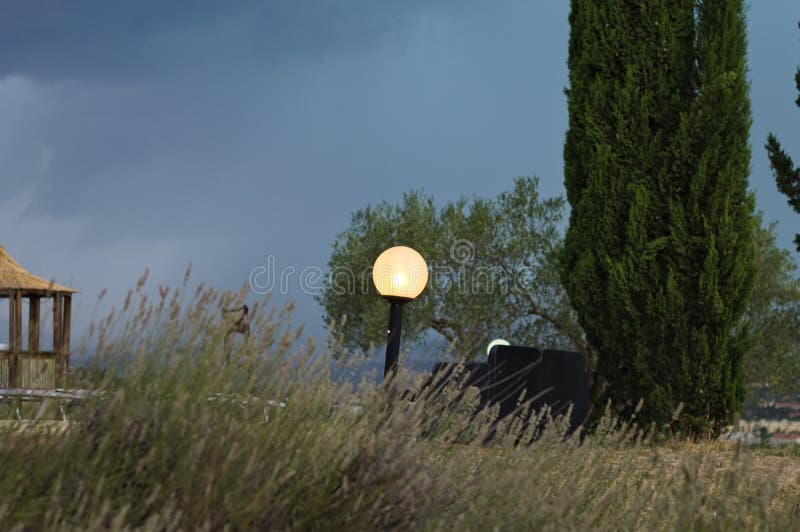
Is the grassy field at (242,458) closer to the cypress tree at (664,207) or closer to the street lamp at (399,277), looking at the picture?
the street lamp at (399,277)

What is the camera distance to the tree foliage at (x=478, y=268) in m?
15.3

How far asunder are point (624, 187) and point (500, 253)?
555 centimetres

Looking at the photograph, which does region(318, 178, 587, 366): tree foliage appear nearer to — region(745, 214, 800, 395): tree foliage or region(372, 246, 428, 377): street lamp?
region(745, 214, 800, 395): tree foliage

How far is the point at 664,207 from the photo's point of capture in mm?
10023

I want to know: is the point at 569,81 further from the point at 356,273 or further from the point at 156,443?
the point at 156,443

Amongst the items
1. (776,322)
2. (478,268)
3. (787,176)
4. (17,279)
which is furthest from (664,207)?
(17,279)

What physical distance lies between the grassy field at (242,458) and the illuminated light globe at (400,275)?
3.35m

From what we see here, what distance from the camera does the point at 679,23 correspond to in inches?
405

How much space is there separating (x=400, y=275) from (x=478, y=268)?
8.57 metres

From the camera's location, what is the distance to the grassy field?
2.50 m

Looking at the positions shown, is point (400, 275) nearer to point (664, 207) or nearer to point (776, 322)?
point (664, 207)

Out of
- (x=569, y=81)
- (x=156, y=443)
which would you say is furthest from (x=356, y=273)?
(x=156, y=443)

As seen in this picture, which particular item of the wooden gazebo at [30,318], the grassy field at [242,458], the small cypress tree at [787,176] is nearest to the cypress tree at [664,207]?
the small cypress tree at [787,176]

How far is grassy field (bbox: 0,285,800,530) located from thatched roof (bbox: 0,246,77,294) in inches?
484
